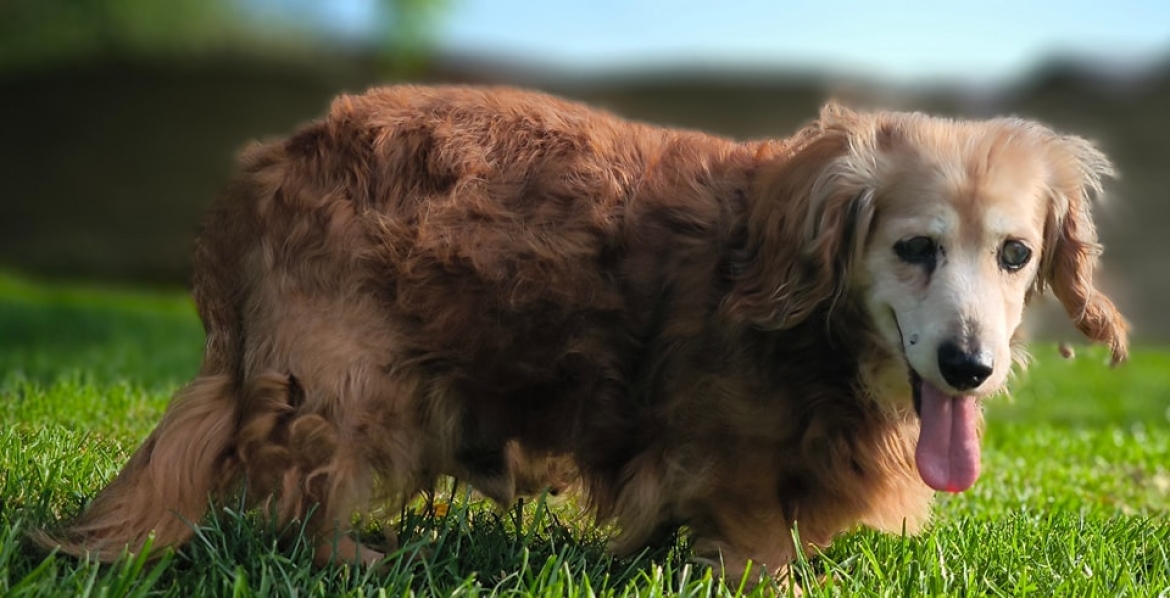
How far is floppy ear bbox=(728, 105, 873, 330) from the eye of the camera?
3.27 m

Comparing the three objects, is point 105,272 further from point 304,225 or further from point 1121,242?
point 304,225

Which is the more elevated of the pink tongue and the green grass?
the pink tongue

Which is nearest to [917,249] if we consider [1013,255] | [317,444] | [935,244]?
[935,244]

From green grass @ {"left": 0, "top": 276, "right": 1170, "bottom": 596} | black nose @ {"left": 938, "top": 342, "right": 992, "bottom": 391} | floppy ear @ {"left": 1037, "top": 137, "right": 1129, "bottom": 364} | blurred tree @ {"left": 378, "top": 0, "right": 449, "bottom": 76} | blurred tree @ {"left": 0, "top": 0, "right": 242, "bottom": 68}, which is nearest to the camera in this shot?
black nose @ {"left": 938, "top": 342, "right": 992, "bottom": 391}

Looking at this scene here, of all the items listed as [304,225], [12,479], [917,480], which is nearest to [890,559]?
[917,480]

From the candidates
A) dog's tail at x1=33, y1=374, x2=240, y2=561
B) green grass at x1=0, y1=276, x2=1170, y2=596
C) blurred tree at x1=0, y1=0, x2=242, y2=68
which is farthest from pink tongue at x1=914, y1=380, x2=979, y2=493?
blurred tree at x1=0, y1=0, x2=242, y2=68

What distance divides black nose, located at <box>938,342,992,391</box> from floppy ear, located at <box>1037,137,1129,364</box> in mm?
599

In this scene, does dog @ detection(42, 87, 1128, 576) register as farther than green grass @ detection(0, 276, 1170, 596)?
Yes

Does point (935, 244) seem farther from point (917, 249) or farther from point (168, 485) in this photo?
point (168, 485)

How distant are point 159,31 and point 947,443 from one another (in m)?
18.8

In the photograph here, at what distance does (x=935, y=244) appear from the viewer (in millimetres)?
3154

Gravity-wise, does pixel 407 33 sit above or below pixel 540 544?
above

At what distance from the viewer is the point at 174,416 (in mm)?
3361

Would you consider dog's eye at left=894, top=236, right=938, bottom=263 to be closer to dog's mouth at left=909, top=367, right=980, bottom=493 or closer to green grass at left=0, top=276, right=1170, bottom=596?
dog's mouth at left=909, top=367, right=980, bottom=493
